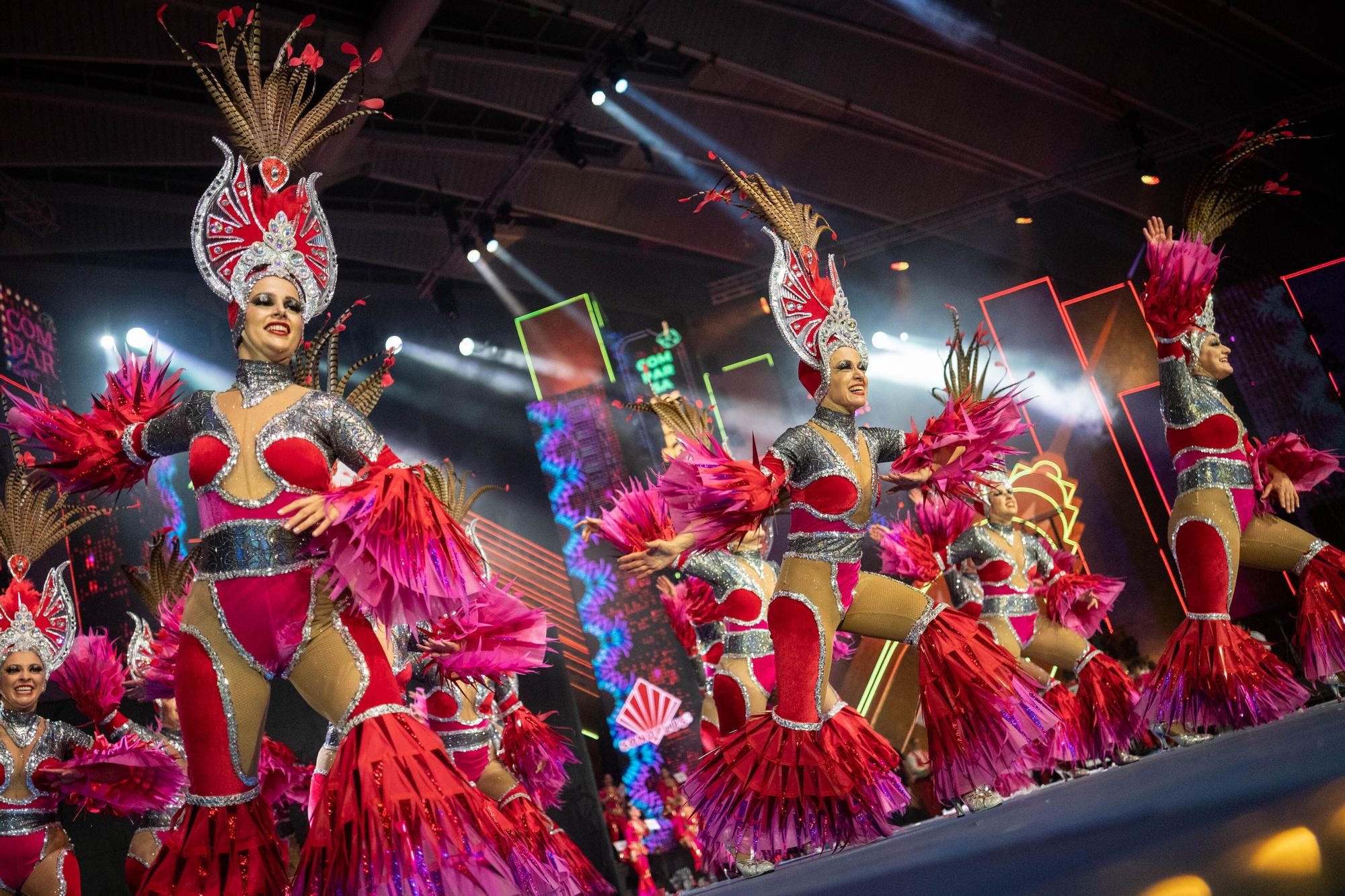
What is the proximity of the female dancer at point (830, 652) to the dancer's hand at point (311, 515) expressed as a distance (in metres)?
1.17

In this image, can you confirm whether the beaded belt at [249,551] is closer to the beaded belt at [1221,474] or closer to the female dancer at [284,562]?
the female dancer at [284,562]

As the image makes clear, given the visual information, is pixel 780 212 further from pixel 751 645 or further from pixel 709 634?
pixel 709 634

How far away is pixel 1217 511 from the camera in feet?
14.3

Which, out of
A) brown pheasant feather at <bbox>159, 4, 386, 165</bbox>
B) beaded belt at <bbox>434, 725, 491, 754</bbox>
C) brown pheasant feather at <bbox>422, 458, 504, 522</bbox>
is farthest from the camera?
beaded belt at <bbox>434, 725, 491, 754</bbox>

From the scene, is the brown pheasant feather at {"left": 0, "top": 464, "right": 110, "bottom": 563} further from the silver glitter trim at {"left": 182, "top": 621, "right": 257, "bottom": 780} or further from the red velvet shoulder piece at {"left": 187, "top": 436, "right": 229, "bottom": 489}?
the silver glitter trim at {"left": 182, "top": 621, "right": 257, "bottom": 780}

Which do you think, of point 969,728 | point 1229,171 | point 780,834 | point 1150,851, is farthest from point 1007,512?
point 1150,851

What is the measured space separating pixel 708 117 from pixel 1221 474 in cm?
707

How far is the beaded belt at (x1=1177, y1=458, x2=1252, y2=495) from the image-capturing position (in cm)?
439

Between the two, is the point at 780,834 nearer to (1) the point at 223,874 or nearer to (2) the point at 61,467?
(1) the point at 223,874

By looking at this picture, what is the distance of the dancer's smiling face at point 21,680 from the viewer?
4.35 meters

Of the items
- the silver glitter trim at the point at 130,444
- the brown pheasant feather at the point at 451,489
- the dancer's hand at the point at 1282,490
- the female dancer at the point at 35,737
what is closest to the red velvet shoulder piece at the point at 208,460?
the silver glitter trim at the point at 130,444

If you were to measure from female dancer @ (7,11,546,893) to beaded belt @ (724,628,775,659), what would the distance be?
236cm

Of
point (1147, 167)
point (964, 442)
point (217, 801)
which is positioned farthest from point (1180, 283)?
point (1147, 167)

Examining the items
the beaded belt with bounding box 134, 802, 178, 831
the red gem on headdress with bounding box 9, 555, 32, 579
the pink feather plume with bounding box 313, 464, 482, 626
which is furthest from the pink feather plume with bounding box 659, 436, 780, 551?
the beaded belt with bounding box 134, 802, 178, 831
